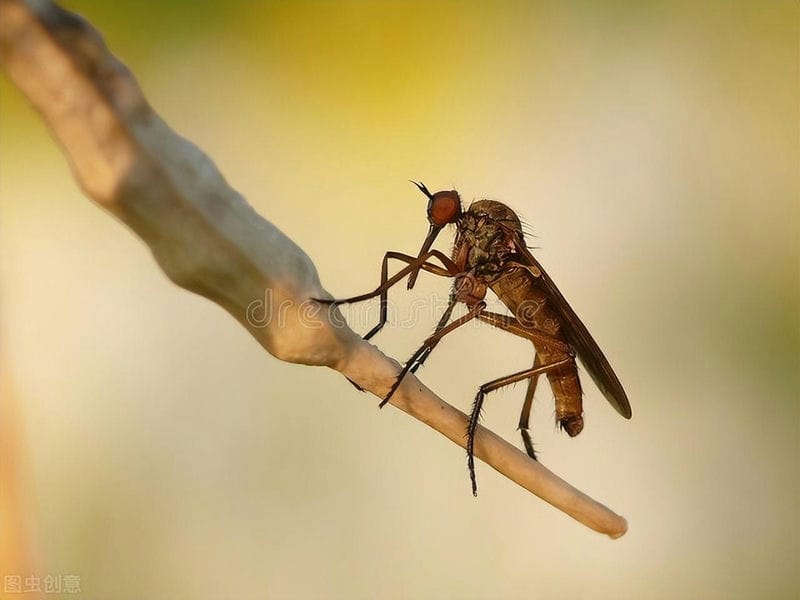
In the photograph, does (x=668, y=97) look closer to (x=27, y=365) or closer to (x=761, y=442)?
(x=761, y=442)

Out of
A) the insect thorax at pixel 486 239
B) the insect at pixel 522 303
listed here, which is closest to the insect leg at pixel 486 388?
the insect at pixel 522 303

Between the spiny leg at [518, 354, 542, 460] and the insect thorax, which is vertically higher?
the insect thorax

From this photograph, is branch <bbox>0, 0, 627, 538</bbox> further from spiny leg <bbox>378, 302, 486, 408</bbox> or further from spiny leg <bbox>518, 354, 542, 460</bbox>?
spiny leg <bbox>518, 354, 542, 460</bbox>

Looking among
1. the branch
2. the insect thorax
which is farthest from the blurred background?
the branch

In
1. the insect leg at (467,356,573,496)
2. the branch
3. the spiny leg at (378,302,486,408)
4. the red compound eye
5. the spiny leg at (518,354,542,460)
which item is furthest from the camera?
the spiny leg at (518,354,542,460)

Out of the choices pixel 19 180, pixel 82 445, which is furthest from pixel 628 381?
pixel 19 180

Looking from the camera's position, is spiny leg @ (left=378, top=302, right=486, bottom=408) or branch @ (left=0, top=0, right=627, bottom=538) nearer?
branch @ (left=0, top=0, right=627, bottom=538)

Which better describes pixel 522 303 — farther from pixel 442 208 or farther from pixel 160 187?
pixel 160 187
